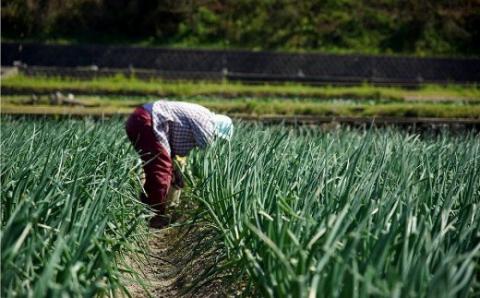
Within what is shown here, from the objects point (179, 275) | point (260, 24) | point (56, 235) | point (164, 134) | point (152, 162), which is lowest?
point (260, 24)

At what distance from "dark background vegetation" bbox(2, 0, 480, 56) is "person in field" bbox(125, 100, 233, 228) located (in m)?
17.8

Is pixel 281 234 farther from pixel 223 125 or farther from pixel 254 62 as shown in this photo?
pixel 254 62

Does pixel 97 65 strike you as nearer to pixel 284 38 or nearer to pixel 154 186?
pixel 284 38

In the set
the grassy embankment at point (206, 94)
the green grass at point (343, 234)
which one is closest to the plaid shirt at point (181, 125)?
the green grass at point (343, 234)

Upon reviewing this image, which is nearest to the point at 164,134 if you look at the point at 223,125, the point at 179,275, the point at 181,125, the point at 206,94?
the point at 181,125

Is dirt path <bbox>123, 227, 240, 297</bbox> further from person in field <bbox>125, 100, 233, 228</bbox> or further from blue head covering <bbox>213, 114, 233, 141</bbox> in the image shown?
blue head covering <bbox>213, 114, 233, 141</bbox>

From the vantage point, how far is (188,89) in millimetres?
13812

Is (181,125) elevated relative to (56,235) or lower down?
lower down

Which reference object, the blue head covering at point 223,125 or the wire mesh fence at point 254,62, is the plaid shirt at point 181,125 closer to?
the blue head covering at point 223,125

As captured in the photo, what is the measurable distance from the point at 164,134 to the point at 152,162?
19 centimetres

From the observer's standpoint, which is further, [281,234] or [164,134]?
[164,134]

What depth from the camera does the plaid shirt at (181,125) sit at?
11.8 ft

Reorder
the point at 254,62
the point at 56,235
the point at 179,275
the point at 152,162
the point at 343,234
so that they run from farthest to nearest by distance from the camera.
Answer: the point at 254,62, the point at 152,162, the point at 179,275, the point at 56,235, the point at 343,234

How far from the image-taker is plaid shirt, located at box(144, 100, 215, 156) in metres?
3.59
